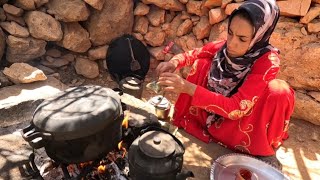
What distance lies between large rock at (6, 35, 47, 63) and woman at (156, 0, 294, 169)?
1850 mm

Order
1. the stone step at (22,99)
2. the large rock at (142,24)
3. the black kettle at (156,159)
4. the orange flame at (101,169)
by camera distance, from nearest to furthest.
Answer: the black kettle at (156,159), the orange flame at (101,169), the stone step at (22,99), the large rock at (142,24)

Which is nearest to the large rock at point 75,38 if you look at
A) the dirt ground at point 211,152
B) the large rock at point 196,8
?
the large rock at point 196,8

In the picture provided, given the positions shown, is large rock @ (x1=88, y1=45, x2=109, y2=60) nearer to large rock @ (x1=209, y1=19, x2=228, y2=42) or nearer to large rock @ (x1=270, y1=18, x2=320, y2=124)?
large rock @ (x1=209, y1=19, x2=228, y2=42)

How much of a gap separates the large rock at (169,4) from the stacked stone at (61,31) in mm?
333

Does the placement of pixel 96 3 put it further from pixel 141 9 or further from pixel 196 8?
pixel 196 8

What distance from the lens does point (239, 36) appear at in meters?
2.18

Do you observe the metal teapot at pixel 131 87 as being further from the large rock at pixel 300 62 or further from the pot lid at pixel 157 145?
the large rock at pixel 300 62

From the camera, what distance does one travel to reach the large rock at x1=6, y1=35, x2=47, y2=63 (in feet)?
11.6

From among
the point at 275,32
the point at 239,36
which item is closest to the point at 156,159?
the point at 239,36

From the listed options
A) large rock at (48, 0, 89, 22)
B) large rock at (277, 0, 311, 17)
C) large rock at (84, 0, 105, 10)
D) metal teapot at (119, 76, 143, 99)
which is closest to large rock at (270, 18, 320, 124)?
large rock at (277, 0, 311, 17)

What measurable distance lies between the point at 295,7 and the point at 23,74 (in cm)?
304

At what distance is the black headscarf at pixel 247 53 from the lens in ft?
6.98

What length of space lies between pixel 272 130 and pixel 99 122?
149 centimetres

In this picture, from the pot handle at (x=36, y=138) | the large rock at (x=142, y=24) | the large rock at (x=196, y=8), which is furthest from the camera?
the large rock at (x=142, y=24)
